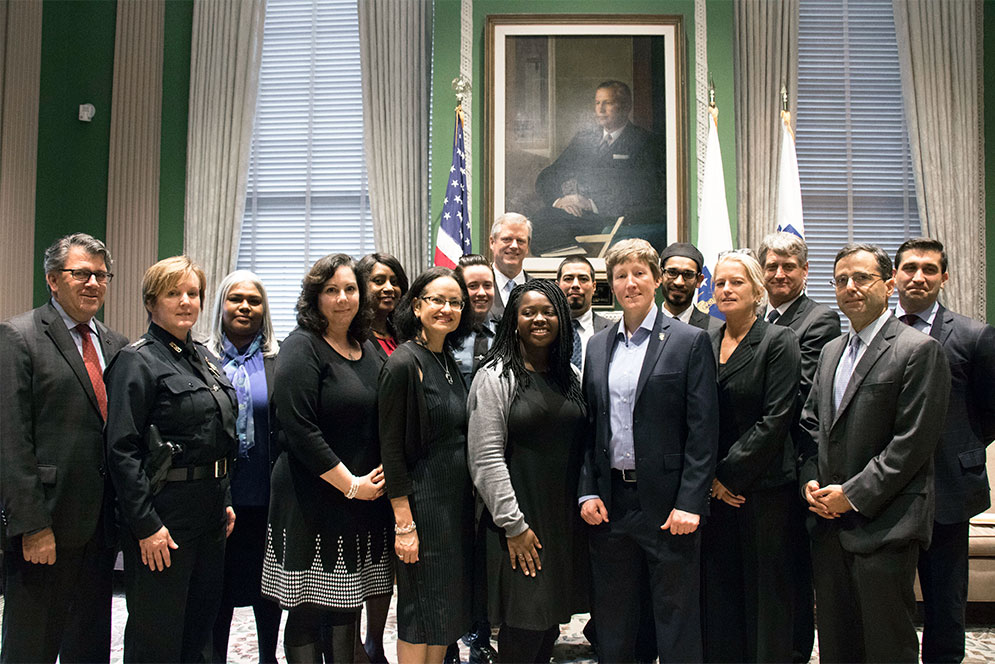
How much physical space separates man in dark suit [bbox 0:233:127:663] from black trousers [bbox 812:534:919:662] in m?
2.60

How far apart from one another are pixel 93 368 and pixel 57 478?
0.41m

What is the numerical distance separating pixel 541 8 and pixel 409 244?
2039 mm

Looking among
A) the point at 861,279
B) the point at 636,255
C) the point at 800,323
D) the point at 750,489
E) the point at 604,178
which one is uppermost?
the point at 604,178

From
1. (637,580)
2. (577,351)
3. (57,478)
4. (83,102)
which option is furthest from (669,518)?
(83,102)

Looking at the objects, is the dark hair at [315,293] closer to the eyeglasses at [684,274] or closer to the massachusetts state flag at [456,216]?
the eyeglasses at [684,274]

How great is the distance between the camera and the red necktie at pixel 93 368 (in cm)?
254

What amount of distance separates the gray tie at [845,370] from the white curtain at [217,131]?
4562 millimetres

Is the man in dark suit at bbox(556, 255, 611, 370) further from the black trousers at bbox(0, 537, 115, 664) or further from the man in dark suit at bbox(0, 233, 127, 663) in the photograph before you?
the black trousers at bbox(0, 537, 115, 664)

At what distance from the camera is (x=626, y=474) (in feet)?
8.23

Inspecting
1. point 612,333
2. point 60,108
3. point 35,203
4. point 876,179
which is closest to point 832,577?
point 612,333

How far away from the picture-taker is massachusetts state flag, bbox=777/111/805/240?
503cm

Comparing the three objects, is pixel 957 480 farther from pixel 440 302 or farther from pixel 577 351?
pixel 440 302

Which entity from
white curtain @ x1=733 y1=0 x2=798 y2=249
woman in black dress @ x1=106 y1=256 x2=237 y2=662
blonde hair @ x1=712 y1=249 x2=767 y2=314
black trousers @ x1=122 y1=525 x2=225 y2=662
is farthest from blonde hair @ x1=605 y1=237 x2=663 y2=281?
white curtain @ x1=733 y1=0 x2=798 y2=249

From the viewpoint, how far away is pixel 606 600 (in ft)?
8.11
